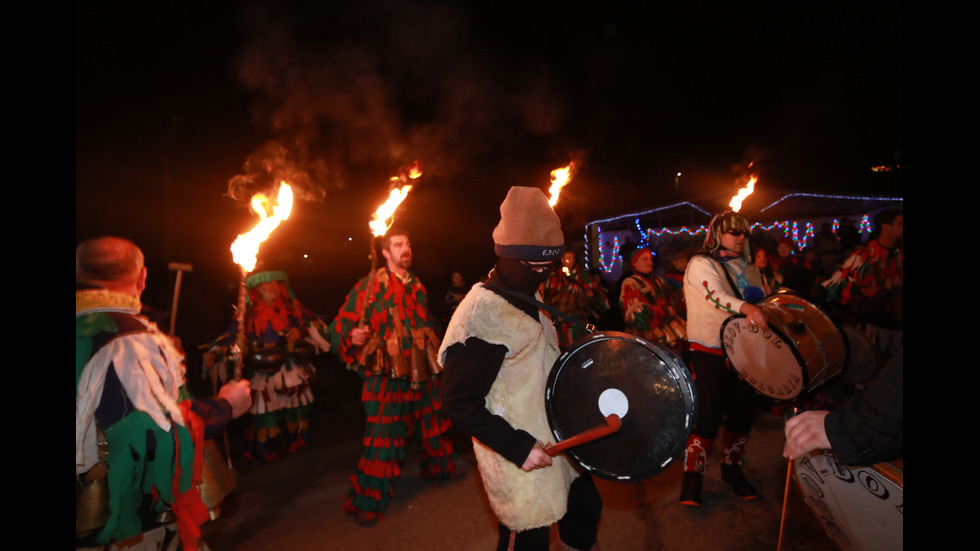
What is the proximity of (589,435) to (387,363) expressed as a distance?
2.64 metres

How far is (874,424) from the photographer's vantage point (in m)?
1.55

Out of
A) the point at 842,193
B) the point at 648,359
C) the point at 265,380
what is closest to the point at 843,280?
the point at 648,359

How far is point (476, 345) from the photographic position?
2.08m

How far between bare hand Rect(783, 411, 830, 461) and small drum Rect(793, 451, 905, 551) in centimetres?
14

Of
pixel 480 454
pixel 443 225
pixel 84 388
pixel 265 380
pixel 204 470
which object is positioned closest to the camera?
pixel 84 388

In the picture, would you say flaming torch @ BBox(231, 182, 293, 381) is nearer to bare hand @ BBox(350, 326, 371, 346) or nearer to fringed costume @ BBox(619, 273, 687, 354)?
bare hand @ BBox(350, 326, 371, 346)

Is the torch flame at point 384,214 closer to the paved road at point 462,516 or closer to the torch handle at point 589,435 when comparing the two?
the paved road at point 462,516

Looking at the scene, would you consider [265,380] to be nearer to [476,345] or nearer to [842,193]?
[476,345]

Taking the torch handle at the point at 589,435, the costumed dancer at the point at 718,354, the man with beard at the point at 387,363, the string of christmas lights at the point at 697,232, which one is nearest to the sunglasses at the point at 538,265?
the torch handle at the point at 589,435

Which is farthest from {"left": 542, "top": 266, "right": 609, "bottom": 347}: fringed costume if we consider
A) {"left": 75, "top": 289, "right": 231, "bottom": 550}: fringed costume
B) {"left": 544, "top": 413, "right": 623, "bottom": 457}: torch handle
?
{"left": 75, "top": 289, "right": 231, "bottom": 550}: fringed costume

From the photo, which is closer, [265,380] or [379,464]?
[379,464]

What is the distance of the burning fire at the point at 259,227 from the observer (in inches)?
113

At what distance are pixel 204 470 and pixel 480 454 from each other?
142 cm

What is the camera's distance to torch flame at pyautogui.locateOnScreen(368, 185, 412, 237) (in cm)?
450
